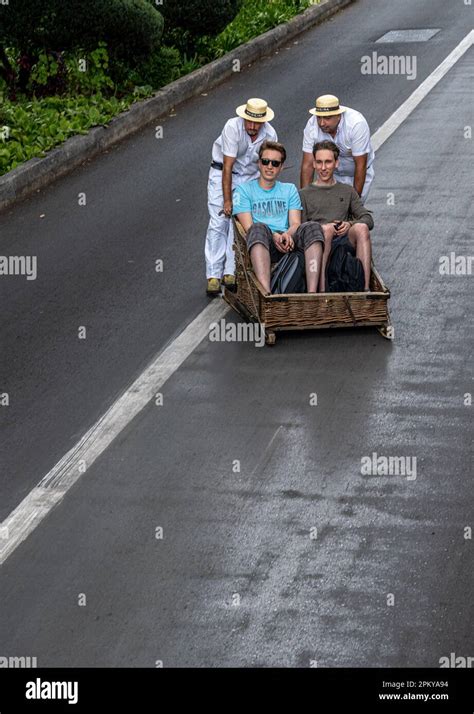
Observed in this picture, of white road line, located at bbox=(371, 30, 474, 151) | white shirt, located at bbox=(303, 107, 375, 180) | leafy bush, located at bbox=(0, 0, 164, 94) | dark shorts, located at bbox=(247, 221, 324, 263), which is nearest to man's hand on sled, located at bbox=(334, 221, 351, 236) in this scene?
dark shorts, located at bbox=(247, 221, 324, 263)

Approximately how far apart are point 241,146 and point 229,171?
0.80 feet

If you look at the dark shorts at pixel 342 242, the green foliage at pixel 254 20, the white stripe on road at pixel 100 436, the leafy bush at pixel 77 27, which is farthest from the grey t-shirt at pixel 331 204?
the green foliage at pixel 254 20

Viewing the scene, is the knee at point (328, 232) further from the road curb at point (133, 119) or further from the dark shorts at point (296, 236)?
the road curb at point (133, 119)

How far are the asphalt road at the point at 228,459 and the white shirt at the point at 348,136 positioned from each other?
121 centimetres

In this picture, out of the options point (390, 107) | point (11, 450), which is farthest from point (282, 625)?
point (390, 107)

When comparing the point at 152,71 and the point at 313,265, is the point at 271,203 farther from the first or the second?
the point at 152,71

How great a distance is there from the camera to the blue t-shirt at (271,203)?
11.8 m

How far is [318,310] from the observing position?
11.0 metres

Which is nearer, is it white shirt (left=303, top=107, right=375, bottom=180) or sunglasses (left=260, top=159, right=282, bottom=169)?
sunglasses (left=260, top=159, right=282, bottom=169)

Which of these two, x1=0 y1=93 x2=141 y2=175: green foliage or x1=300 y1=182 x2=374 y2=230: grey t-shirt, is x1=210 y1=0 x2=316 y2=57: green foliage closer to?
x1=0 y1=93 x2=141 y2=175: green foliage

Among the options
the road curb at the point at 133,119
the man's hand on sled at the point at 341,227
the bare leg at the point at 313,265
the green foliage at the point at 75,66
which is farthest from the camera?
the green foliage at the point at 75,66

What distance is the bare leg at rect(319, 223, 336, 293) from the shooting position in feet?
37.2

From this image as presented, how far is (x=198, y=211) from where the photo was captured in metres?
15.1

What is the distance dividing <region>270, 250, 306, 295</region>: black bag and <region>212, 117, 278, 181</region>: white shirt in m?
1.17
